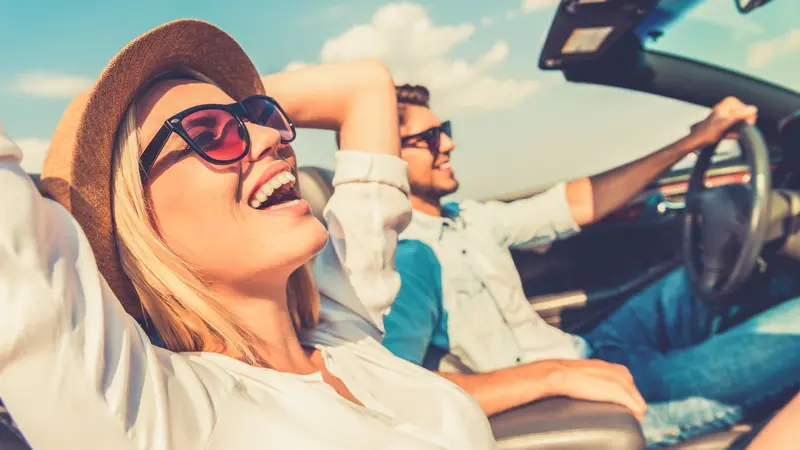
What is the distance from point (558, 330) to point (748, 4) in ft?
4.48

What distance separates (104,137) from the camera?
0.97 metres

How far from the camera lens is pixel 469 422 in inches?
44.7

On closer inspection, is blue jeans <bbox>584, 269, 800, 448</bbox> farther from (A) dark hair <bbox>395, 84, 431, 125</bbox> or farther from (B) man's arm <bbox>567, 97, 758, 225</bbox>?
(A) dark hair <bbox>395, 84, 431, 125</bbox>

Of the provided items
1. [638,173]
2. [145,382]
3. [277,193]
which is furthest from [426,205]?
[145,382]

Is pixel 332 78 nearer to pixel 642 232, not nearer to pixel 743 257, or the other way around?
pixel 743 257

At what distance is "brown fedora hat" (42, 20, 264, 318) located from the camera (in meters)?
0.91

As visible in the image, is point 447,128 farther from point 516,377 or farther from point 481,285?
point 516,377

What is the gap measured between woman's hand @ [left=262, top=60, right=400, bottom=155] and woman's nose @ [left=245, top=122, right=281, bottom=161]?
1.23 feet

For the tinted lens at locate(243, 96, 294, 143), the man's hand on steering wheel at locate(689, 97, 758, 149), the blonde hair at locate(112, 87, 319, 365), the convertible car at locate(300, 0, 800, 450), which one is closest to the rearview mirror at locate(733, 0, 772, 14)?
the convertible car at locate(300, 0, 800, 450)

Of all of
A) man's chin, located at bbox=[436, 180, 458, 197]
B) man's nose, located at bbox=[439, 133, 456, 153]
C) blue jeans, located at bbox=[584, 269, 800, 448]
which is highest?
man's nose, located at bbox=[439, 133, 456, 153]

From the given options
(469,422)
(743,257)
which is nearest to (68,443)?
(469,422)

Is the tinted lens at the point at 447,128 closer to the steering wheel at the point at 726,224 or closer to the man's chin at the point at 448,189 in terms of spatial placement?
the man's chin at the point at 448,189

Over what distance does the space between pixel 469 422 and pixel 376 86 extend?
35.3 inches

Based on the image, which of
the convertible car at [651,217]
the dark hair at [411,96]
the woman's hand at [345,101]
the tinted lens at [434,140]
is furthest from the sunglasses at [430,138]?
the woman's hand at [345,101]
